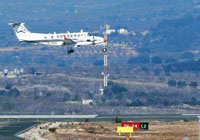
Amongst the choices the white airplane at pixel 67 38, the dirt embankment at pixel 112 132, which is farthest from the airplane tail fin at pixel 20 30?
the dirt embankment at pixel 112 132

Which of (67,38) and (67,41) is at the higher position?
(67,38)

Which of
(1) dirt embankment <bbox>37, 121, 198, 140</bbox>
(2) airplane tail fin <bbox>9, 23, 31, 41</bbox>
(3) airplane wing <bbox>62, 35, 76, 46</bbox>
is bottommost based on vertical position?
(1) dirt embankment <bbox>37, 121, 198, 140</bbox>

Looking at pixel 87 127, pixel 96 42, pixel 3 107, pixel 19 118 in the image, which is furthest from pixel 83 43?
pixel 3 107

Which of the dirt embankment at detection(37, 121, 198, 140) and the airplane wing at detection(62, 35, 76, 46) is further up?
the airplane wing at detection(62, 35, 76, 46)

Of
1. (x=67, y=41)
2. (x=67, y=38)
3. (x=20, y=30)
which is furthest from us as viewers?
(x=20, y=30)

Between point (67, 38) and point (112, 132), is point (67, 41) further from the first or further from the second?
point (112, 132)

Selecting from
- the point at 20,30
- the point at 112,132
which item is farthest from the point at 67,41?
the point at 112,132

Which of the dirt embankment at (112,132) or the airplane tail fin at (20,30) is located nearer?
the dirt embankment at (112,132)

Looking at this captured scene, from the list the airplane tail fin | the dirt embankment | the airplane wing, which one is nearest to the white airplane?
the airplane wing

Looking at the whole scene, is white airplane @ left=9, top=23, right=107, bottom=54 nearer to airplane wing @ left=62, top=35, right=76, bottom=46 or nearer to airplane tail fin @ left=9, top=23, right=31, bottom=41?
airplane wing @ left=62, top=35, right=76, bottom=46

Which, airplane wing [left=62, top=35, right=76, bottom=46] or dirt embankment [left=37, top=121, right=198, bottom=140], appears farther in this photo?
airplane wing [left=62, top=35, right=76, bottom=46]

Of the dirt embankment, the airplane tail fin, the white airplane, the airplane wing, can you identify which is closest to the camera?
the dirt embankment

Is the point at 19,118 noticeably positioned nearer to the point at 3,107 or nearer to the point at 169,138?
the point at 3,107

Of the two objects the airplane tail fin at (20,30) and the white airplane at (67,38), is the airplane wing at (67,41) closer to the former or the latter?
the white airplane at (67,38)
